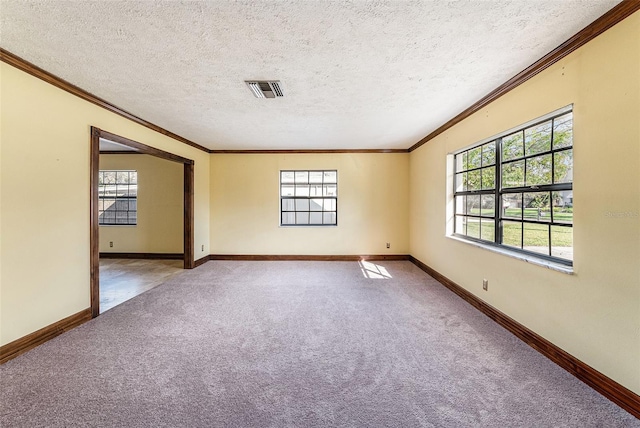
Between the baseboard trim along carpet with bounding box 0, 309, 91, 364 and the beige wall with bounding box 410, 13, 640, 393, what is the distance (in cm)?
438

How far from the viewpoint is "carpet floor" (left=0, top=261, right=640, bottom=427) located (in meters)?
1.50

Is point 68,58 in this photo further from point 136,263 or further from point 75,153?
point 136,263

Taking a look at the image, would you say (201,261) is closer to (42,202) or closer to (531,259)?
(42,202)

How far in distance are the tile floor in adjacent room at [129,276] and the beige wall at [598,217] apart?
15.0ft

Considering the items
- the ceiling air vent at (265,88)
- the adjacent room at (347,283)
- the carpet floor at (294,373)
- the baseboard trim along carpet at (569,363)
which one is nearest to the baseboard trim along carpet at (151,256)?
the adjacent room at (347,283)

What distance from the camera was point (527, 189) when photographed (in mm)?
2428

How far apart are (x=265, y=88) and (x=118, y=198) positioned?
5.50 meters

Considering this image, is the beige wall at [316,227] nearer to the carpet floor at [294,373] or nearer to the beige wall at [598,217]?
the carpet floor at [294,373]

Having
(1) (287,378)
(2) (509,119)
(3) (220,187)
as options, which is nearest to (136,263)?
(3) (220,187)

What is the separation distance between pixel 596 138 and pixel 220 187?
5.75 meters

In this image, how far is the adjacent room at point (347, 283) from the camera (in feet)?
5.12

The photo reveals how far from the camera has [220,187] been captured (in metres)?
5.72

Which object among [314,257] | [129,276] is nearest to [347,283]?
[314,257]

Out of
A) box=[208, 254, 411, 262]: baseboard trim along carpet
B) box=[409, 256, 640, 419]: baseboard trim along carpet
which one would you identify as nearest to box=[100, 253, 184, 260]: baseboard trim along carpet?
box=[208, 254, 411, 262]: baseboard trim along carpet
